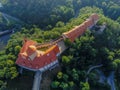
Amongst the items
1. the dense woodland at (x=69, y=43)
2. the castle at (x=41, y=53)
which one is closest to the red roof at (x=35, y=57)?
the castle at (x=41, y=53)

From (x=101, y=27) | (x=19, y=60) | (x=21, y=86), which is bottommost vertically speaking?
(x=21, y=86)

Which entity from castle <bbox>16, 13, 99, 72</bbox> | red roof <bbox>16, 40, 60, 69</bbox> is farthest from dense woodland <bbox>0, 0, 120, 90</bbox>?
red roof <bbox>16, 40, 60, 69</bbox>

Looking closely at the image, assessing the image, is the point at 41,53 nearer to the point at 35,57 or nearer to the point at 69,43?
the point at 35,57

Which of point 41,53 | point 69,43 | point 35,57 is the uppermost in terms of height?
point 69,43

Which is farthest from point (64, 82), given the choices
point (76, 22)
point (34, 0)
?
point (34, 0)

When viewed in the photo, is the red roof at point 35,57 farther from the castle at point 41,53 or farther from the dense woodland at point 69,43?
the dense woodland at point 69,43

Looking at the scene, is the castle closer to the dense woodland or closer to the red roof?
the red roof

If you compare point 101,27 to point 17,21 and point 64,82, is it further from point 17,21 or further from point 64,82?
point 17,21

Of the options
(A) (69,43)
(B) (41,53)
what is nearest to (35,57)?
(B) (41,53)
